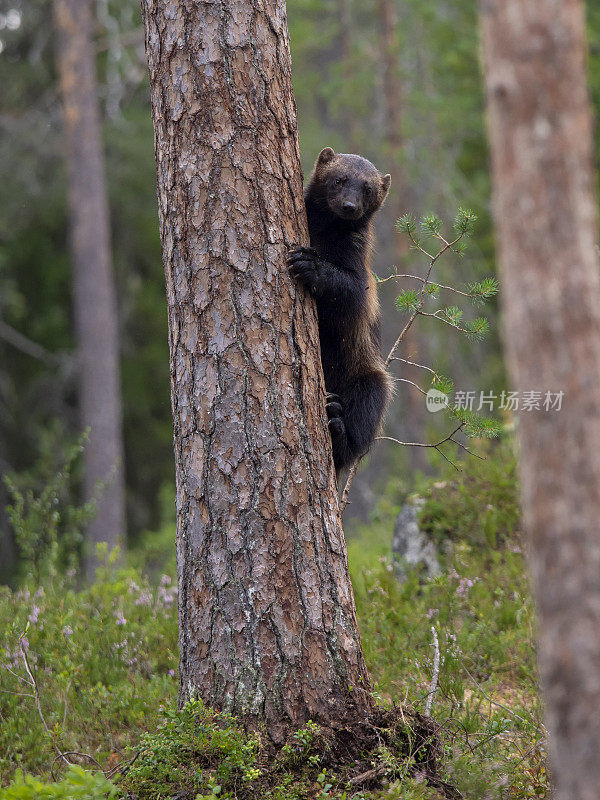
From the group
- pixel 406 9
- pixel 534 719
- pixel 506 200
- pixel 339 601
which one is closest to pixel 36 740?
pixel 339 601

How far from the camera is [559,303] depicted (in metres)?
2.13

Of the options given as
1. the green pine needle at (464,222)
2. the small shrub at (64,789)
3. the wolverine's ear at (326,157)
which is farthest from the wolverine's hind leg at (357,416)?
the small shrub at (64,789)

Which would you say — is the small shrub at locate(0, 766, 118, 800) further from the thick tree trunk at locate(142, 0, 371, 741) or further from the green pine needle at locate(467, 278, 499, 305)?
the green pine needle at locate(467, 278, 499, 305)

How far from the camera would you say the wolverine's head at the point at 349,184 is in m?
5.41

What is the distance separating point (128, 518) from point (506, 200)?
15558 millimetres

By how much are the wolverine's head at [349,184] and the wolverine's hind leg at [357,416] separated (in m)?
1.02

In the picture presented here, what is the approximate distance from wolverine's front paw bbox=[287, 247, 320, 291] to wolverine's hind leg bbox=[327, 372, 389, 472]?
1251 mm

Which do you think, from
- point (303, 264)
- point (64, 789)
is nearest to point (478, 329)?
point (303, 264)

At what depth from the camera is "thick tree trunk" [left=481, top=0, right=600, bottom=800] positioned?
2.13 metres

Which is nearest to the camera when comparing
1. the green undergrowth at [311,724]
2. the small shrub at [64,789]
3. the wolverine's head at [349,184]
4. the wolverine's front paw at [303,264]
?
the small shrub at [64,789]

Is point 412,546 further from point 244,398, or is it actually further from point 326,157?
point 244,398

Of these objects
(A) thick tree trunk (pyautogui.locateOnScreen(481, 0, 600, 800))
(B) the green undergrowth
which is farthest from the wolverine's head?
(A) thick tree trunk (pyautogui.locateOnScreen(481, 0, 600, 800))

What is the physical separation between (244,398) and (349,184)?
2.68 metres

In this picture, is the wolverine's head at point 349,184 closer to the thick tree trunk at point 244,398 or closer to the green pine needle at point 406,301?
the green pine needle at point 406,301
